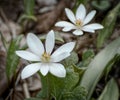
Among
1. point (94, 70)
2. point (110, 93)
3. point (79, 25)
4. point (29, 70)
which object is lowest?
point (110, 93)

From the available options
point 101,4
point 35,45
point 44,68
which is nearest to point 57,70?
point 44,68

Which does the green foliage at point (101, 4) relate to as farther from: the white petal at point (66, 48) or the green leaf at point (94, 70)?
the white petal at point (66, 48)

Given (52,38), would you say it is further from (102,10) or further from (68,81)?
(102,10)

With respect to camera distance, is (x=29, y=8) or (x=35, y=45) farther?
(x=29, y=8)

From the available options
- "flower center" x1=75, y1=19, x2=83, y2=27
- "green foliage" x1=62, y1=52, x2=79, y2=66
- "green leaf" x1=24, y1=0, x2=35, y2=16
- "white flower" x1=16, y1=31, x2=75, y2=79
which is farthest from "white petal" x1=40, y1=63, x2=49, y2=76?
"green leaf" x1=24, y1=0, x2=35, y2=16

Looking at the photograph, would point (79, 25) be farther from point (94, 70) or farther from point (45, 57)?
point (45, 57)

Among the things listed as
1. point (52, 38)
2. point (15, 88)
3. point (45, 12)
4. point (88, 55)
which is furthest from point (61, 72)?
point (45, 12)
